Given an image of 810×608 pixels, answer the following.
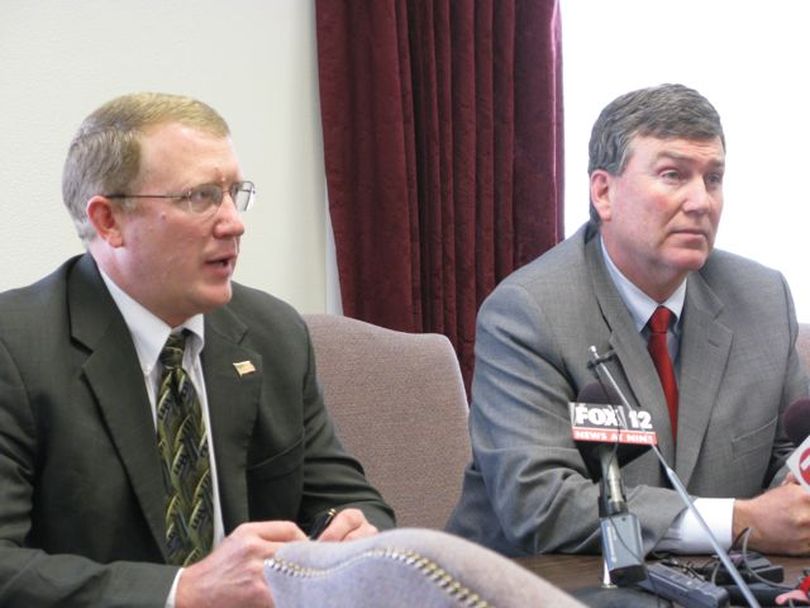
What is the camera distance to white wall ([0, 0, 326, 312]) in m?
3.38

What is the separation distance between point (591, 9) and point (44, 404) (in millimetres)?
3185

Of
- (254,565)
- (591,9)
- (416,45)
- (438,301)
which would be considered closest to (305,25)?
(416,45)

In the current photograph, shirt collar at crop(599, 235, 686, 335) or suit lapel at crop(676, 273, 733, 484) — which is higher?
shirt collar at crop(599, 235, 686, 335)

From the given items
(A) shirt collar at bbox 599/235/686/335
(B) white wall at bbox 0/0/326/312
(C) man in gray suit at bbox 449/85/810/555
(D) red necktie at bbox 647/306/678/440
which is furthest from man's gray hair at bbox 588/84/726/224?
(B) white wall at bbox 0/0/326/312

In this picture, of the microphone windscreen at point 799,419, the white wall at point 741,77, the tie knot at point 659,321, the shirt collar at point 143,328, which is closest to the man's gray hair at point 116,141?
the shirt collar at point 143,328

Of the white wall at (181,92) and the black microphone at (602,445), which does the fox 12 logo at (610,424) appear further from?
the white wall at (181,92)

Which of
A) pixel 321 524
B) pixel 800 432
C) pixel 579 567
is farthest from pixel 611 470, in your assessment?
pixel 321 524

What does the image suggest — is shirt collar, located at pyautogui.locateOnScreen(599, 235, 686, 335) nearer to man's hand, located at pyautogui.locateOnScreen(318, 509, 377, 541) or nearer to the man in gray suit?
the man in gray suit

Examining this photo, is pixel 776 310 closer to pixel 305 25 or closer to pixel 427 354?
pixel 427 354

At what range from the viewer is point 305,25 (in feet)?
13.5

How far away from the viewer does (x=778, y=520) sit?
7.86 ft

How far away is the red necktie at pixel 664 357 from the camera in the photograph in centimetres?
280

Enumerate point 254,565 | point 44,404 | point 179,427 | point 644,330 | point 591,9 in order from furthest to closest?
point 591,9, point 644,330, point 179,427, point 44,404, point 254,565

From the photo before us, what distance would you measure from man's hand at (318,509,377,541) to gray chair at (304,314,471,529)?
23.4 inches
